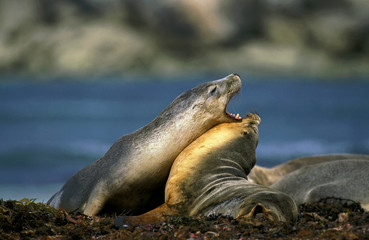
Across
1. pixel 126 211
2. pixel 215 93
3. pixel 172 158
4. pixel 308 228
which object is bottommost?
pixel 308 228

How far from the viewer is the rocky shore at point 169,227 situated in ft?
15.5

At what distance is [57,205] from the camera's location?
714 centimetres

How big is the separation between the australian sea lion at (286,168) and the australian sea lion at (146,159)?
103 inches

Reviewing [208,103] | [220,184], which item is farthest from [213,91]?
[220,184]

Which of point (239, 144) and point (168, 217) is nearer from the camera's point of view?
point (168, 217)

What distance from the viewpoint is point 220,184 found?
6.12 metres

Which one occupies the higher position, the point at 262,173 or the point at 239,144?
the point at 262,173

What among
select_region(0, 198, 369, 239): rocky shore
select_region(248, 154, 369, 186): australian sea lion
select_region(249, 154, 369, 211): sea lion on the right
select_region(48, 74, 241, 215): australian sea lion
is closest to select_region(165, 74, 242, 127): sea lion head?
select_region(48, 74, 241, 215): australian sea lion

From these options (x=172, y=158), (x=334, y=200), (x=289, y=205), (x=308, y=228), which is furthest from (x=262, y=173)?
(x=308, y=228)

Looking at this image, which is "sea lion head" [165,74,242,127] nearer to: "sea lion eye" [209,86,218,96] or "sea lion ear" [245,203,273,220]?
"sea lion eye" [209,86,218,96]

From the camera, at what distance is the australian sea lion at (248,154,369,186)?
968 cm

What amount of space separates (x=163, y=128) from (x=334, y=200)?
2.09 m

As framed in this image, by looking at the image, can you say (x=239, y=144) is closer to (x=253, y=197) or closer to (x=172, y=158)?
(x=172, y=158)

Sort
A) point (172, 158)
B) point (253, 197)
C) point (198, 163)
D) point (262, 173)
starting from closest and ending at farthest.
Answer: point (253, 197) → point (198, 163) → point (172, 158) → point (262, 173)
